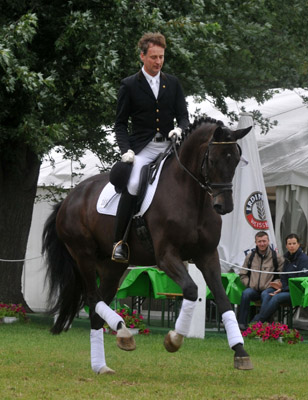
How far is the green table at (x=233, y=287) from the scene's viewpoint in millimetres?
14461

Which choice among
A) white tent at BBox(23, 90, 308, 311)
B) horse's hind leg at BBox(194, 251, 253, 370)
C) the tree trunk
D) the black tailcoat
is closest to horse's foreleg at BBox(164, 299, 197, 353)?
horse's hind leg at BBox(194, 251, 253, 370)

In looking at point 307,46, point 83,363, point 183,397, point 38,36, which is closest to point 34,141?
point 38,36

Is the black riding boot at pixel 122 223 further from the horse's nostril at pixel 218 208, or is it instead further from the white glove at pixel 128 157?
the horse's nostril at pixel 218 208

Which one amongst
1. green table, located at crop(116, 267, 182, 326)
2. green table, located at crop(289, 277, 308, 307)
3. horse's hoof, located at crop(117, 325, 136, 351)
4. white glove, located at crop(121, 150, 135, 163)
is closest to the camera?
horse's hoof, located at crop(117, 325, 136, 351)

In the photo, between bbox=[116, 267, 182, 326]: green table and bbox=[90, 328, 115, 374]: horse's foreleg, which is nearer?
bbox=[90, 328, 115, 374]: horse's foreleg

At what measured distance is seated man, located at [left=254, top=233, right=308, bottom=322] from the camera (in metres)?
13.6

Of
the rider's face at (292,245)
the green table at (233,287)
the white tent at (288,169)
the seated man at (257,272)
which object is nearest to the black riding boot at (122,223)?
the rider's face at (292,245)

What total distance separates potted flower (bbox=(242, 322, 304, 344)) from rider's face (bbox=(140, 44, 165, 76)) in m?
5.64

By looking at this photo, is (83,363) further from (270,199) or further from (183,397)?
(270,199)

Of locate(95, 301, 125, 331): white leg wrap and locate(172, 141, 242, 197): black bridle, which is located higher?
locate(172, 141, 242, 197): black bridle

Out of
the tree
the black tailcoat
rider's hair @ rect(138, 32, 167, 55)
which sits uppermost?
the tree

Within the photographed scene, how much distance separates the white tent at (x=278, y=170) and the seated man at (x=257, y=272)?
2.58 meters

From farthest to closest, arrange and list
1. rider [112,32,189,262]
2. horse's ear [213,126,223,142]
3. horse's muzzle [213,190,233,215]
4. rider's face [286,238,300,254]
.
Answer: rider's face [286,238,300,254] → rider [112,32,189,262] → horse's ear [213,126,223,142] → horse's muzzle [213,190,233,215]

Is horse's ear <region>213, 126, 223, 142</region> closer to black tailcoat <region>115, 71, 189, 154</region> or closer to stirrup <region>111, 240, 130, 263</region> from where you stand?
black tailcoat <region>115, 71, 189, 154</region>
